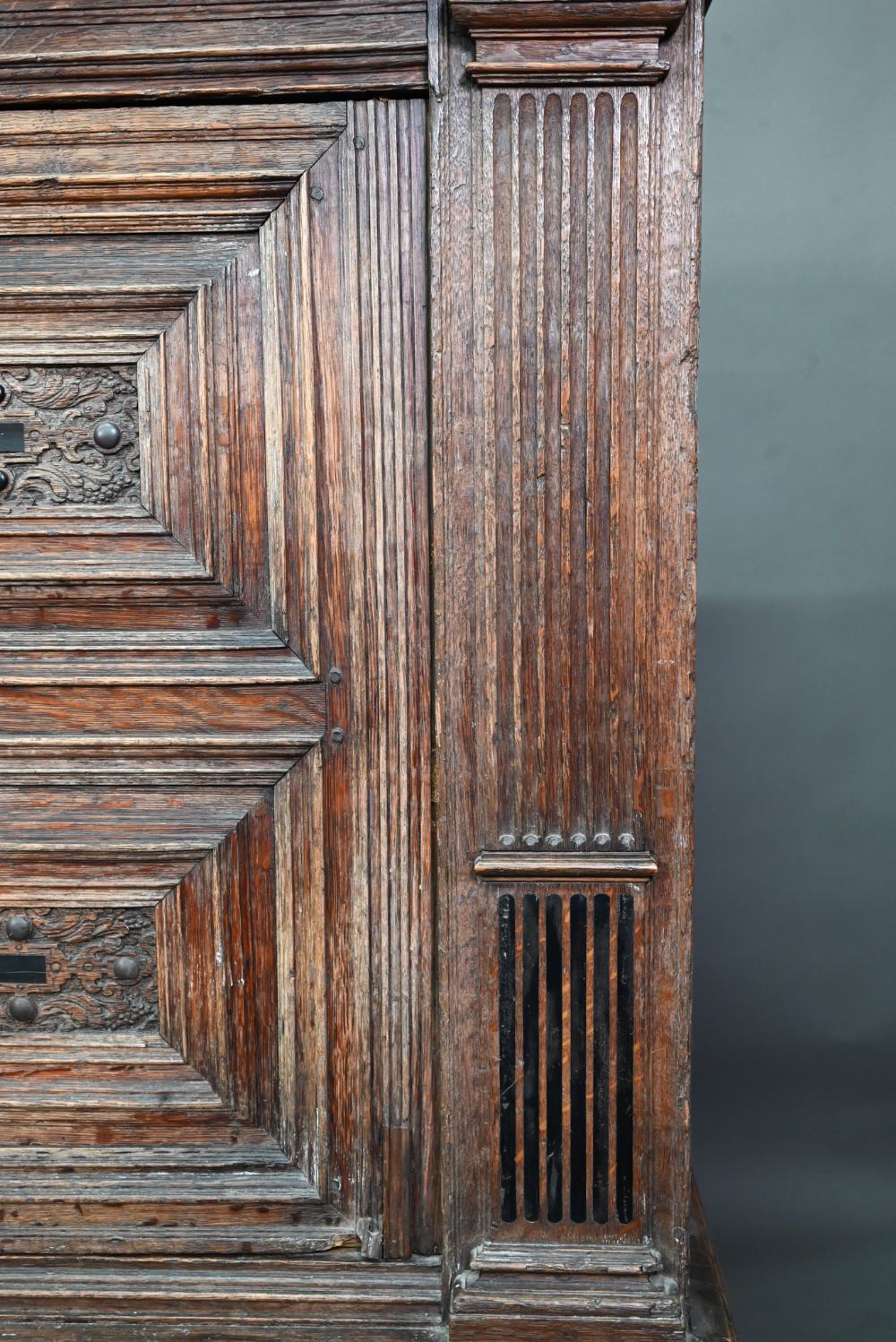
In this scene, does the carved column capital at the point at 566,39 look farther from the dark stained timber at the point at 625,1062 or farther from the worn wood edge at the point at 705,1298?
the worn wood edge at the point at 705,1298

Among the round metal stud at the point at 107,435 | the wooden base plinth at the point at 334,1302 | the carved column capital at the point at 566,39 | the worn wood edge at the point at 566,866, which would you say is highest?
the carved column capital at the point at 566,39

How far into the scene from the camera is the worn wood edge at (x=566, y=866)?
5.88ft

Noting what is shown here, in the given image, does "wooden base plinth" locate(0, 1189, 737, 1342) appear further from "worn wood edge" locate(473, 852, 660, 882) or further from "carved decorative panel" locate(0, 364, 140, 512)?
"carved decorative panel" locate(0, 364, 140, 512)

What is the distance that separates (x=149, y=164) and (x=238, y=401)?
34 centimetres

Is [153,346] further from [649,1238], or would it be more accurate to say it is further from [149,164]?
[649,1238]

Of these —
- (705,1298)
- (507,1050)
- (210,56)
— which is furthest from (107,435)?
(705,1298)

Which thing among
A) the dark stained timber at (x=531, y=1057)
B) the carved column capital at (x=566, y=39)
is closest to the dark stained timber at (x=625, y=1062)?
the dark stained timber at (x=531, y=1057)

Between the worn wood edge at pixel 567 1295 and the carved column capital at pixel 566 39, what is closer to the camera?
the carved column capital at pixel 566 39

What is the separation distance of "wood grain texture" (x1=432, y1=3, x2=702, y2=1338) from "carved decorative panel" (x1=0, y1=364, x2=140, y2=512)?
47 centimetres

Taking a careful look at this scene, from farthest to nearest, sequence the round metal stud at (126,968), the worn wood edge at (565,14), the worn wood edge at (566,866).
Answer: the round metal stud at (126,968) < the worn wood edge at (566,866) < the worn wood edge at (565,14)

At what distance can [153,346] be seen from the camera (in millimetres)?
1860

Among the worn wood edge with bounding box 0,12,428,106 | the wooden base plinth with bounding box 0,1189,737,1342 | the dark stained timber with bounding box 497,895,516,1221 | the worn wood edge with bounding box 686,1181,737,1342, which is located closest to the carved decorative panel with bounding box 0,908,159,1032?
the wooden base plinth with bounding box 0,1189,737,1342

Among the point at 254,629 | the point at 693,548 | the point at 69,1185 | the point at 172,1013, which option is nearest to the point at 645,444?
the point at 693,548

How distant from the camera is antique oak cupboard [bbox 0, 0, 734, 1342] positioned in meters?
1.73
